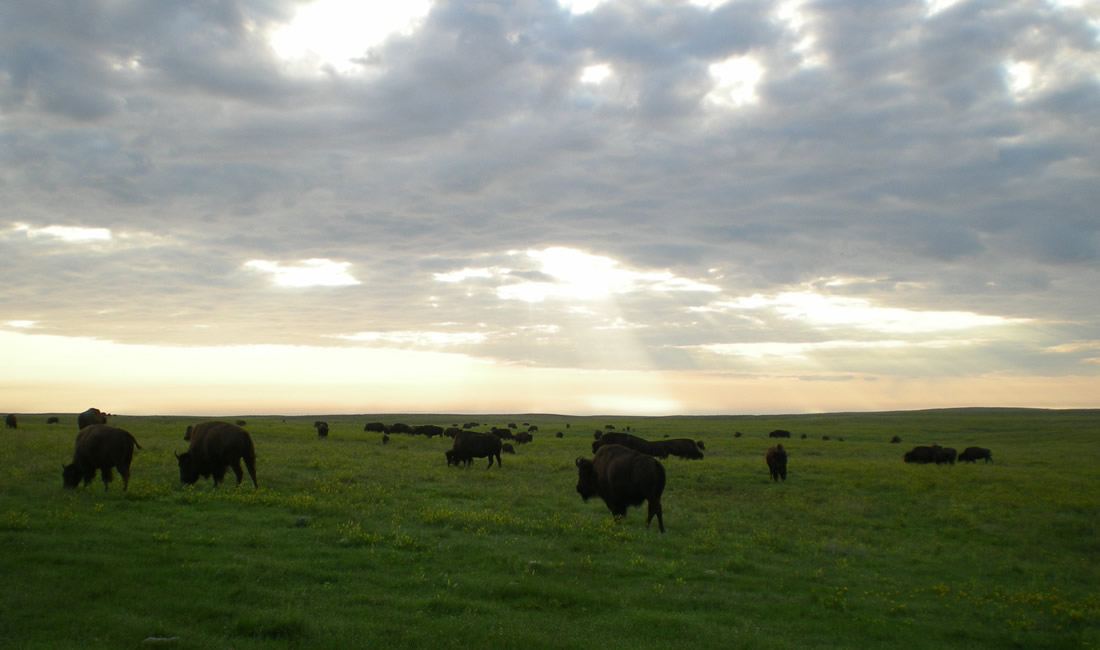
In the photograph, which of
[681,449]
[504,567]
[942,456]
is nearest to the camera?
[504,567]

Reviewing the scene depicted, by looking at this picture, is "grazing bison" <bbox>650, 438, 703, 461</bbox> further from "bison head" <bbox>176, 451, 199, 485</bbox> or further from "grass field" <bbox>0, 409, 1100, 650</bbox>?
"bison head" <bbox>176, 451, 199, 485</bbox>

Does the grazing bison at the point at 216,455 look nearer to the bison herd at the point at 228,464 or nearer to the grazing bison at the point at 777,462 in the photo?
the bison herd at the point at 228,464

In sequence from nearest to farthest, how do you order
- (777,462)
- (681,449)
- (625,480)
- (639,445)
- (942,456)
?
(625,480) < (777,462) < (639,445) < (681,449) < (942,456)

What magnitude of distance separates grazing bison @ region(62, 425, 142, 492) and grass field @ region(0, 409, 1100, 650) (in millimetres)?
509

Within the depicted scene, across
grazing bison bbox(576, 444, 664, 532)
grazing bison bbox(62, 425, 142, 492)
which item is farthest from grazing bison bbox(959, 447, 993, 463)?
grazing bison bbox(62, 425, 142, 492)

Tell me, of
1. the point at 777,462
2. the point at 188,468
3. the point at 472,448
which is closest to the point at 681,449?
the point at 777,462

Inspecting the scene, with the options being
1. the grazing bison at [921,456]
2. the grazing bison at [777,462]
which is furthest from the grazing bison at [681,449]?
the grazing bison at [921,456]

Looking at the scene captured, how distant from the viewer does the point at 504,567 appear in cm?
1227

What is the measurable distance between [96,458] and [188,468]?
2.75m

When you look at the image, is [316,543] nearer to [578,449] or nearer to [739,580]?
[739,580]

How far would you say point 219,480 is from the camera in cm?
1925

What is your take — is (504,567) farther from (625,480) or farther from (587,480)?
(587,480)

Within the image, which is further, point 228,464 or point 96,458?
point 228,464

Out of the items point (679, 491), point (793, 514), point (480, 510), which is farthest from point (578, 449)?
point (480, 510)
